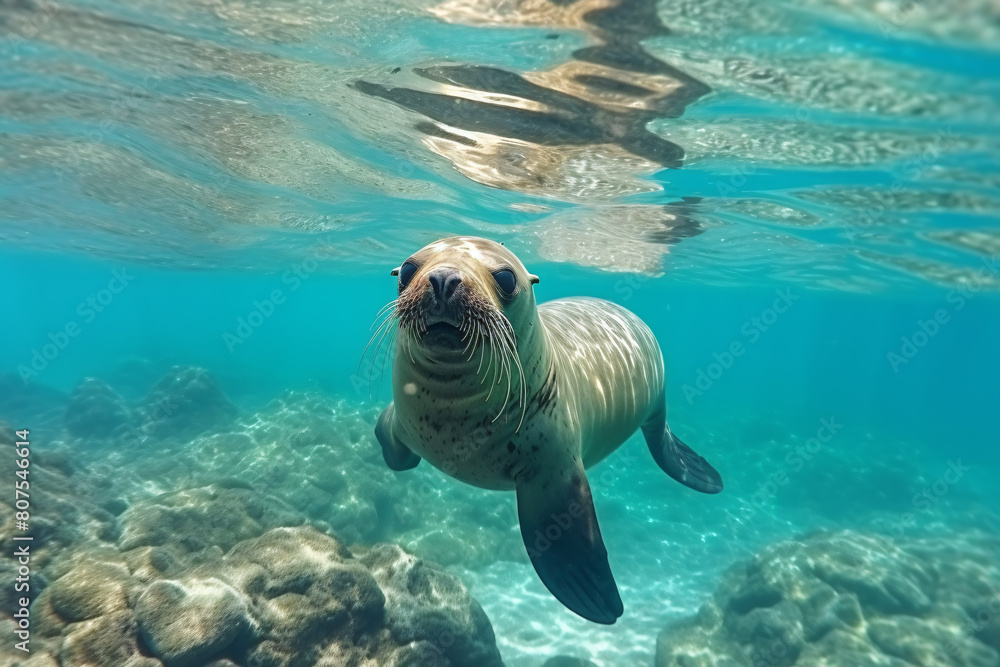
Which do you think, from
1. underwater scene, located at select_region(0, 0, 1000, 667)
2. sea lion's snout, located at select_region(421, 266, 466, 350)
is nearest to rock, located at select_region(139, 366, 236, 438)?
underwater scene, located at select_region(0, 0, 1000, 667)

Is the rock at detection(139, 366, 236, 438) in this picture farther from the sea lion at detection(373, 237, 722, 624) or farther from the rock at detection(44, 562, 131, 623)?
the sea lion at detection(373, 237, 722, 624)

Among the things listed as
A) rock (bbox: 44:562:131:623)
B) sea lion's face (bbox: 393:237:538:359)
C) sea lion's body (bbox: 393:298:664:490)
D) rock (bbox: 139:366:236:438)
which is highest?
sea lion's face (bbox: 393:237:538:359)

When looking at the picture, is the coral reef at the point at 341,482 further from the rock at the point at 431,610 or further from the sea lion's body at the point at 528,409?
the sea lion's body at the point at 528,409

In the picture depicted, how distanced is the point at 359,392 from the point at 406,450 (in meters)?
18.9

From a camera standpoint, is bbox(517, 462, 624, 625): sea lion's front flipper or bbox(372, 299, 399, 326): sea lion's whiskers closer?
bbox(372, 299, 399, 326): sea lion's whiskers

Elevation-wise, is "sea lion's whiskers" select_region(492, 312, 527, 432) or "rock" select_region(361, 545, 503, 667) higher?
"sea lion's whiskers" select_region(492, 312, 527, 432)

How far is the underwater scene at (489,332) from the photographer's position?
12.4 feet

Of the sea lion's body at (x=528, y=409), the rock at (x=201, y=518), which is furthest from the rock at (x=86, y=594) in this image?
the sea lion's body at (x=528, y=409)

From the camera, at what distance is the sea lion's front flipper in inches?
127

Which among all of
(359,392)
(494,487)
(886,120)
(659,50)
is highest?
(659,50)

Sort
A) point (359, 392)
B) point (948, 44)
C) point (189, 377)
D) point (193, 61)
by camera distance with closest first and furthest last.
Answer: point (948, 44)
point (193, 61)
point (189, 377)
point (359, 392)

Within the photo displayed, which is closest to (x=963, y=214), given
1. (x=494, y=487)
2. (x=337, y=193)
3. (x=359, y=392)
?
(x=494, y=487)

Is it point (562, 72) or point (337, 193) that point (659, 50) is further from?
point (337, 193)

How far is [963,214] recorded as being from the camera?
10.9m
